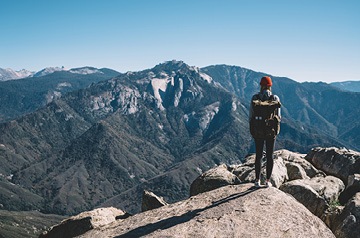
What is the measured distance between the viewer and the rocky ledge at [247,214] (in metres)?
15.2

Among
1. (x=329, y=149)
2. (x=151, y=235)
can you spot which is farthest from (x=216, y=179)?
(x=329, y=149)

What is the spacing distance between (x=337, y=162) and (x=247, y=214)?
17.6 meters

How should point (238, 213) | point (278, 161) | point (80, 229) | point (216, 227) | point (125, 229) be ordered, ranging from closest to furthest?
point (216, 227), point (238, 213), point (125, 229), point (80, 229), point (278, 161)

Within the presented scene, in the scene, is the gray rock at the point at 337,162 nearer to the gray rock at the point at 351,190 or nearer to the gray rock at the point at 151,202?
the gray rock at the point at 351,190

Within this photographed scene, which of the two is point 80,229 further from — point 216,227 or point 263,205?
point 263,205

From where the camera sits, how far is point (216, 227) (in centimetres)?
1523

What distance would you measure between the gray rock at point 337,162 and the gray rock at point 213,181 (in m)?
11.0

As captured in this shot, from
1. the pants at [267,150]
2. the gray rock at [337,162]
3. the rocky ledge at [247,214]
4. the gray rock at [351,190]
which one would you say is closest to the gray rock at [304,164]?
the gray rock at [337,162]

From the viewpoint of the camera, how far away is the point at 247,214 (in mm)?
16016

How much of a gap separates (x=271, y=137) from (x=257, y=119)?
1.38 meters

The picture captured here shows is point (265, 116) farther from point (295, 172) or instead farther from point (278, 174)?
point (295, 172)

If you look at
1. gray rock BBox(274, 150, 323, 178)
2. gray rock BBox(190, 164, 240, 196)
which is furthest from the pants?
gray rock BBox(274, 150, 323, 178)

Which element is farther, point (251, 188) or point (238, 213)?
point (251, 188)

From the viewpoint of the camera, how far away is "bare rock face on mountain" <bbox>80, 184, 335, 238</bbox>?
15.0 m
